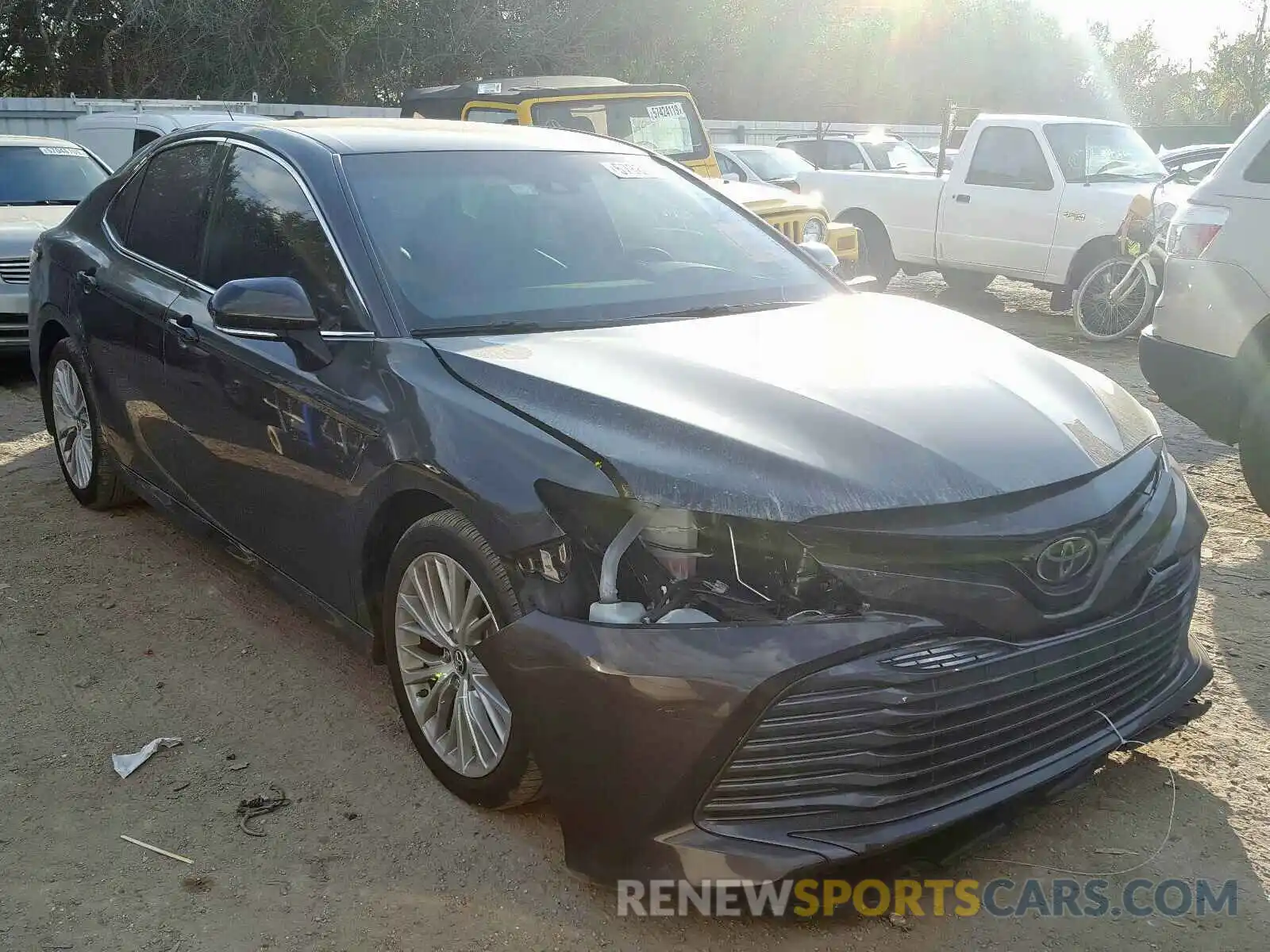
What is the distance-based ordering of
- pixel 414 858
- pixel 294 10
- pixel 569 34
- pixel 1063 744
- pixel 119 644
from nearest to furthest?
pixel 1063 744
pixel 414 858
pixel 119 644
pixel 294 10
pixel 569 34

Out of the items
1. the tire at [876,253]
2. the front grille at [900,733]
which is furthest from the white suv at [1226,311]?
the tire at [876,253]

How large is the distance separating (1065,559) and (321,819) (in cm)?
192

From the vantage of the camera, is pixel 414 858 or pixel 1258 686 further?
pixel 1258 686

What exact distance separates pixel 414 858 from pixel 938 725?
131cm

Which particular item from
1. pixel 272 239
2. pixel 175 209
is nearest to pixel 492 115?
pixel 175 209

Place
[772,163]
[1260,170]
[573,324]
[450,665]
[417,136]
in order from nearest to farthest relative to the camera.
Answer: [450,665] < [573,324] < [417,136] < [1260,170] < [772,163]

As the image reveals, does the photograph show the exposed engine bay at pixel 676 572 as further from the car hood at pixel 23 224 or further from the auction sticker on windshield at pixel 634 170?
the car hood at pixel 23 224

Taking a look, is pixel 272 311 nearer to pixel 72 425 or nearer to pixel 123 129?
pixel 72 425

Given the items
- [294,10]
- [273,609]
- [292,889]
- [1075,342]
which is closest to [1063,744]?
[292,889]

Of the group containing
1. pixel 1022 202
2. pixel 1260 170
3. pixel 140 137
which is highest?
pixel 1260 170

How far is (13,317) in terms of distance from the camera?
798 cm

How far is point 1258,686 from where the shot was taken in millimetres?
3691

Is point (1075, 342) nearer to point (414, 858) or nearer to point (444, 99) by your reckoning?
point (444, 99)

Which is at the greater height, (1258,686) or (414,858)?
(1258,686)
